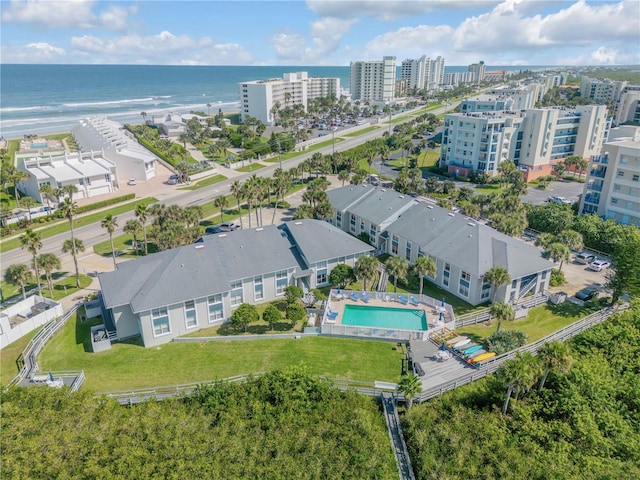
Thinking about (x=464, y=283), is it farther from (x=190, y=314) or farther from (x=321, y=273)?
(x=190, y=314)

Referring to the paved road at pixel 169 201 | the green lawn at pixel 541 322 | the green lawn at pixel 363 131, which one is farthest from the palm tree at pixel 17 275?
the green lawn at pixel 363 131

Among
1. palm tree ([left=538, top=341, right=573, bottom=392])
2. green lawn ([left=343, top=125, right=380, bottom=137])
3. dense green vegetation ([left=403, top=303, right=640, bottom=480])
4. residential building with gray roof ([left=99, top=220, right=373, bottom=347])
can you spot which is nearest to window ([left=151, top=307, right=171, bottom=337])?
residential building with gray roof ([left=99, top=220, right=373, bottom=347])

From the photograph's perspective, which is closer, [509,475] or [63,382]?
[509,475]

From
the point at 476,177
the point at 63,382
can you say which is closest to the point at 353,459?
the point at 63,382

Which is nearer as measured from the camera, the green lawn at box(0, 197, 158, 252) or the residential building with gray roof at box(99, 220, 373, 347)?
the residential building with gray roof at box(99, 220, 373, 347)

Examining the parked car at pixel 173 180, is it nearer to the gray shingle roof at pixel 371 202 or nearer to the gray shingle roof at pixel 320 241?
the gray shingle roof at pixel 371 202

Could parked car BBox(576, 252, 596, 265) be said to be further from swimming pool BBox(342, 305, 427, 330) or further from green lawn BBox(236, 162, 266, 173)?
green lawn BBox(236, 162, 266, 173)

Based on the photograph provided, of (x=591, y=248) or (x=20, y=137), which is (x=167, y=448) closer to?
(x=591, y=248)
